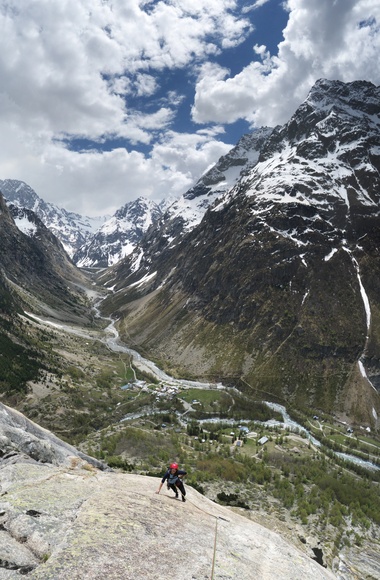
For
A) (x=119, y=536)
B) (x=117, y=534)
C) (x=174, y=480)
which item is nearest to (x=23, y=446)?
(x=174, y=480)

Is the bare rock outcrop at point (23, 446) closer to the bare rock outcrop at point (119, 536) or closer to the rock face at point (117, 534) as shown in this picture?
the rock face at point (117, 534)

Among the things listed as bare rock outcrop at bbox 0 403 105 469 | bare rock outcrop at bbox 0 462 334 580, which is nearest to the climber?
bare rock outcrop at bbox 0 462 334 580

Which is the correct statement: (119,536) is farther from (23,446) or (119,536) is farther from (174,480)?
(23,446)

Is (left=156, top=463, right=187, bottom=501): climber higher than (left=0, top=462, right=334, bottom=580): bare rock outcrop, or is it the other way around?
(left=156, top=463, right=187, bottom=501): climber

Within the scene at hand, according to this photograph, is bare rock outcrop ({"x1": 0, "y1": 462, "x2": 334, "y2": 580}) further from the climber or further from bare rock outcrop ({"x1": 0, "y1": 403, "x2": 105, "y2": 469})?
bare rock outcrop ({"x1": 0, "y1": 403, "x2": 105, "y2": 469})

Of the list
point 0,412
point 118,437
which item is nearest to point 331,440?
point 118,437

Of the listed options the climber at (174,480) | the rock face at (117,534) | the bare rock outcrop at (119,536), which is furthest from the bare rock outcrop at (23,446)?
the climber at (174,480)

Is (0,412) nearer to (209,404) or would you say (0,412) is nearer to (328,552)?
(328,552)

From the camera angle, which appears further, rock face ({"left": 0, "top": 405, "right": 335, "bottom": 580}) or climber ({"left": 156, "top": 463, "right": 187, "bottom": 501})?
climber ({"left": 156, "top": 463, "right": 187, "bottom": 501})
